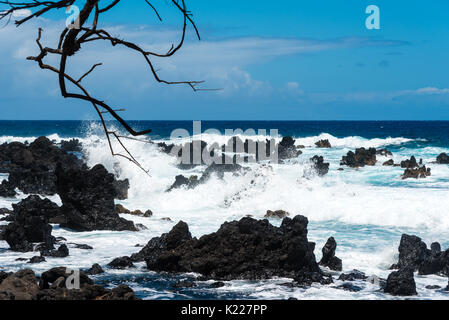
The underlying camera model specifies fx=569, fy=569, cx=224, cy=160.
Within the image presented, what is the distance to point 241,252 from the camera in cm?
1016

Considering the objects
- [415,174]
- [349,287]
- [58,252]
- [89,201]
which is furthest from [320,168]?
[349,287]

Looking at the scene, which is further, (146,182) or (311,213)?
(146,182)

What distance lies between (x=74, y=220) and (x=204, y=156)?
67.8 feet

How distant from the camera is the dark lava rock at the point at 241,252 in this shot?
9938 millimetres

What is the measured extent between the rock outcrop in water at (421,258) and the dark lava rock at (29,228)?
6.95m

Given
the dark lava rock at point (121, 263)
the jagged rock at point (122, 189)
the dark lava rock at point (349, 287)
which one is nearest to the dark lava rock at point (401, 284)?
the dark lava rock at point (349, 287)

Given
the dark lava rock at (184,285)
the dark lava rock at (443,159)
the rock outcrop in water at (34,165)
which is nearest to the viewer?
the dark lava rock at (184,285)

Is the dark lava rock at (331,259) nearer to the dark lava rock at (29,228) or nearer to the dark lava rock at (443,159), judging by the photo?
the dark lava rock at (29,228)

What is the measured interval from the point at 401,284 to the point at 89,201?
8.84 m

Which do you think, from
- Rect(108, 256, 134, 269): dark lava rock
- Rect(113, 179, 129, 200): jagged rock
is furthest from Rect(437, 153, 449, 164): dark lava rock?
Rect(108, 256, 134, 269): dark lava rock

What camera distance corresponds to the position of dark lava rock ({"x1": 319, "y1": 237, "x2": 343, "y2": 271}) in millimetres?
10523
